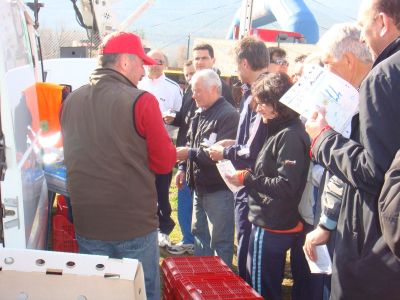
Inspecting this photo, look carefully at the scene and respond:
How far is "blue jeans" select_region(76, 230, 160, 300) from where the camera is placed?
9.39ft

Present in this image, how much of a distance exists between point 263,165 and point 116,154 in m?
0.94

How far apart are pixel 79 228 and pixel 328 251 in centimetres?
140

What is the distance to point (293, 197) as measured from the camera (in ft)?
9.92

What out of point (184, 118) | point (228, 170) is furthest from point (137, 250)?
point (184, 118)

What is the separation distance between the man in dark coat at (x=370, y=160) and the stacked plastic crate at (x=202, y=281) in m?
0.97

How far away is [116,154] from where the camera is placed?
8.86ft

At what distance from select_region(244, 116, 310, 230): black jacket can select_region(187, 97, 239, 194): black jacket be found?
0.69 metres

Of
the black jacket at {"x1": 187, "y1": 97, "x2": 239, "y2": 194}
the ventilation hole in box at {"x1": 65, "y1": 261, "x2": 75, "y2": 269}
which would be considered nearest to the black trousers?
the black jacket at {"x1": 187, "y1": 97, "x2": 239, "y2": 194}

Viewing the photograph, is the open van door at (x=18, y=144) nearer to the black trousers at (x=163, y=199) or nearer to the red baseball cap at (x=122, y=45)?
Answer: the red baseball cap at (x=122, y=45)

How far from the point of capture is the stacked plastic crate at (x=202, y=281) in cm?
289

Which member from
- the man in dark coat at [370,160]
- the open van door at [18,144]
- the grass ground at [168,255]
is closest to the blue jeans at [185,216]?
the grass ground at [168,255]

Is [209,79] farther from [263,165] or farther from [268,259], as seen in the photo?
[268,259]

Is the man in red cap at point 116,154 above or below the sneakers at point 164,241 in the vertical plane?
above

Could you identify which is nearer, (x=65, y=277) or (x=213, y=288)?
(x=65, y=277)
